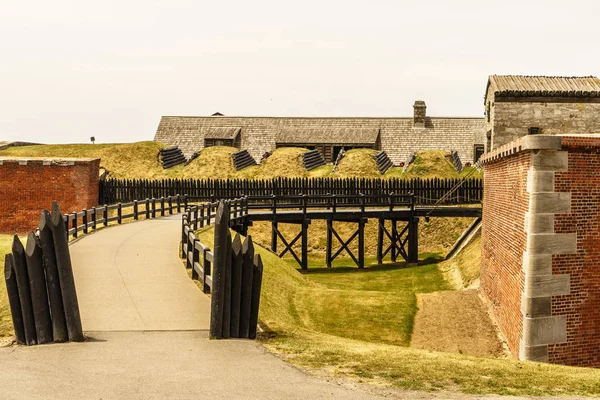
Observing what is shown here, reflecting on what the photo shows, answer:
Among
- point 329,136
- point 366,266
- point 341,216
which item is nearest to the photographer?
point 341,216

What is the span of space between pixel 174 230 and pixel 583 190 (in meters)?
16.0

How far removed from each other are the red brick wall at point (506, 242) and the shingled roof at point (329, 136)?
116 ft

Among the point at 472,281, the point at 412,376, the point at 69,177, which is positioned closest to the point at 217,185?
the point at 69,177

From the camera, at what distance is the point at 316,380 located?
9.24 m

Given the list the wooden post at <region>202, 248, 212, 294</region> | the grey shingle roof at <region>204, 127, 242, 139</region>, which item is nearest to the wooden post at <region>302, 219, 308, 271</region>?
the wooden post at <region>202, 248, 212, 294</region>

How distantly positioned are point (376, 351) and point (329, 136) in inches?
1860

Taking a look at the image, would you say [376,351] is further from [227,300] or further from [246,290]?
[227,300]

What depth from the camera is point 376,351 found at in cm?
1173

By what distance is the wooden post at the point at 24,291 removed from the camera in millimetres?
11375

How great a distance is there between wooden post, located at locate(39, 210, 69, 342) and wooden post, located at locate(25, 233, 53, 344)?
0.26ft

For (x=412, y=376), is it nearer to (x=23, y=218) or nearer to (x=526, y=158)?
(x=526, y=158)

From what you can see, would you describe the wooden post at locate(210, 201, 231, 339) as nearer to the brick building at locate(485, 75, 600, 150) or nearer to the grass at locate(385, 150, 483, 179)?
the brick building at locate(485, 75, 600, 150)

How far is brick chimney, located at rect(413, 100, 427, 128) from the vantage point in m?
59.6

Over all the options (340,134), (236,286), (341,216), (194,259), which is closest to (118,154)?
(340,134)
